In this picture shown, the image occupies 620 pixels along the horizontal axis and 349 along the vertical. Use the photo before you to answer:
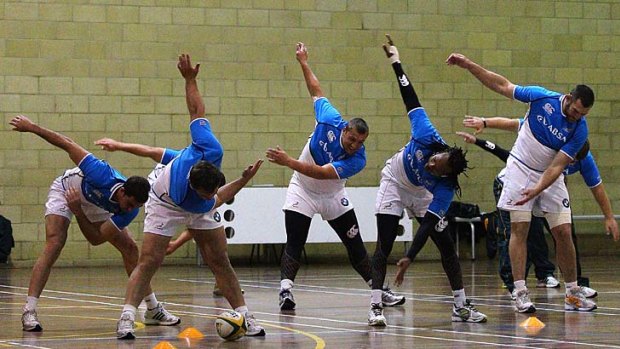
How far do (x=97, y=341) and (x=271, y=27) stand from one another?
10.6 metres

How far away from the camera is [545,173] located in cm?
966

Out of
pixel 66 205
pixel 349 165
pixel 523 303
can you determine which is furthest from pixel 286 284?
pixel 66 205

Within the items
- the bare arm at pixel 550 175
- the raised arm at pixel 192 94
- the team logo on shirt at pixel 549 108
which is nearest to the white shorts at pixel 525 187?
the bare arm at pixel 550 175

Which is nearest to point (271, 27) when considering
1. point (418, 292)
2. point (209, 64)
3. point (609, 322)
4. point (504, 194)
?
point (209, 64)

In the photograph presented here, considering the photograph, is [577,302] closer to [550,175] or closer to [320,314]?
[550,175]

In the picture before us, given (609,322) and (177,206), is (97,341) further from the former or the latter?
(609,322)

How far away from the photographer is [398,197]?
9602mm

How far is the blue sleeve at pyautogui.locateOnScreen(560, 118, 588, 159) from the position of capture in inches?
380

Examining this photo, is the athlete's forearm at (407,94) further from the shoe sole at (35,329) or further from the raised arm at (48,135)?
the shoe sole at (35,329)

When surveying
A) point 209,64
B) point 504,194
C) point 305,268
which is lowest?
point 305,268

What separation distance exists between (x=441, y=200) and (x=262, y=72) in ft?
31.0

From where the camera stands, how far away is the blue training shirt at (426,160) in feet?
29.2

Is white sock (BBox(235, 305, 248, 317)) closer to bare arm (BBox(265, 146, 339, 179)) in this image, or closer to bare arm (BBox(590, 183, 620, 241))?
bare arm (BBox(265, 146, 339, 179))

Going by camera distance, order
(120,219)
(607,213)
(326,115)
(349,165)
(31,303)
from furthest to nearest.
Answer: (607,213)
(326,115)
(349,165)
(120,219)
(31,303)
